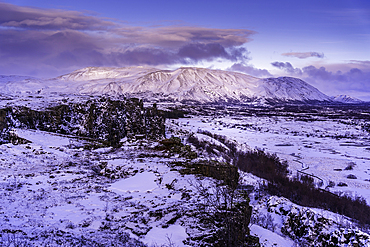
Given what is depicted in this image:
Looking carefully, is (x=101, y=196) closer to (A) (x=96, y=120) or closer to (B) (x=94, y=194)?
(B) (x=94, y=194)

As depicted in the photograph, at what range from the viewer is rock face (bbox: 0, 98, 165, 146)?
29328mm

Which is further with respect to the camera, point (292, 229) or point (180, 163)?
point (180, 163)

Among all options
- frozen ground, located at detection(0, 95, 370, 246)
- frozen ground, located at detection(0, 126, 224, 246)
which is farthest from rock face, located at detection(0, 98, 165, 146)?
frozen ground, located at detection(0, 126, 224, 246)

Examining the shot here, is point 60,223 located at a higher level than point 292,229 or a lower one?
higher

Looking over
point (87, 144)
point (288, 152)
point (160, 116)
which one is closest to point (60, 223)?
point (87, 144)

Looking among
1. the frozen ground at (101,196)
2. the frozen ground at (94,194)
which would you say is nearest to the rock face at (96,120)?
the frozen ground at (101,196)

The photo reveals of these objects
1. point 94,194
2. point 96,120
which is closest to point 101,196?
point 94,194

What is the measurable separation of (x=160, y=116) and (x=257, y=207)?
71.4 feet

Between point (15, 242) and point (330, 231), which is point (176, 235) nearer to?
point (15, 242)

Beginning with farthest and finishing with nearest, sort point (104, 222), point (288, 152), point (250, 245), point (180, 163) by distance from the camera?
1. point (288, 152)
2. point (180, 163)
3. point (104, 222)
4. point (250, 245)

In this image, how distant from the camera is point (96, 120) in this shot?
1284 inches

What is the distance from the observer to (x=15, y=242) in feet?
23.3

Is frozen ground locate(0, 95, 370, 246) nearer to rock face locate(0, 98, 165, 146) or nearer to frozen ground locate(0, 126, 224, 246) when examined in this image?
frozen ground locate(0, 126, 224, 246)

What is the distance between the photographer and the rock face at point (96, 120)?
2933 cm
